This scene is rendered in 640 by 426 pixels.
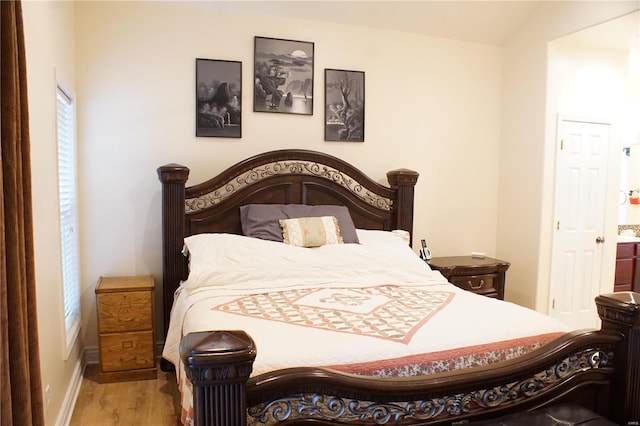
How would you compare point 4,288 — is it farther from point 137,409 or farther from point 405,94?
point 405,94

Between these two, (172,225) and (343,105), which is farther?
(343,105)

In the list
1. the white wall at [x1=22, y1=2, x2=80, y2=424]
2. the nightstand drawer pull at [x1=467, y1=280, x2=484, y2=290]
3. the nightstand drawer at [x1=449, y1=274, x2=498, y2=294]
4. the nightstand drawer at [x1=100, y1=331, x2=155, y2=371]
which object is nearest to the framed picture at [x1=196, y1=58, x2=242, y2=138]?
the white wall at [x1=22, y1=2, x2=80, y2=424]

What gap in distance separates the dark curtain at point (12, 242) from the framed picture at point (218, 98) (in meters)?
2.12

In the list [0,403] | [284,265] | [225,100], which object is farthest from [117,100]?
[0,403]

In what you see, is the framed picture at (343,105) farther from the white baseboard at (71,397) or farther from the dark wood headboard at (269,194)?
the white baseboard at (71,397)

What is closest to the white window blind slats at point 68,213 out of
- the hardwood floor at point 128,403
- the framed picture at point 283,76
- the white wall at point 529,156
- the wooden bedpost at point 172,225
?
the hardwood floor at point 128,403

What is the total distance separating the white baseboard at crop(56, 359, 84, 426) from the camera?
8.29 ft

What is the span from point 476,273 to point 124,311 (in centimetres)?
268

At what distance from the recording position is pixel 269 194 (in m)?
3.58

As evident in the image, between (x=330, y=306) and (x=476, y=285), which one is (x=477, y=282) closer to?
(x=476, y=285)

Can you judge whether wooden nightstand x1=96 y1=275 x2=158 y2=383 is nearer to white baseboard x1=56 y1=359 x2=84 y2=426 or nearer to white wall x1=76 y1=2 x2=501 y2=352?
white baseboard x1=56 y1=359 x2=84 y2=426

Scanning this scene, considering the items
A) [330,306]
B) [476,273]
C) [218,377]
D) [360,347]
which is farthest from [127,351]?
[476,273]

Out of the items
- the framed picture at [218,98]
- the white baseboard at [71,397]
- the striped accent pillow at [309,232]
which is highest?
the framed picture at [218,98]

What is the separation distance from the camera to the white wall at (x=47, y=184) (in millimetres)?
2049
